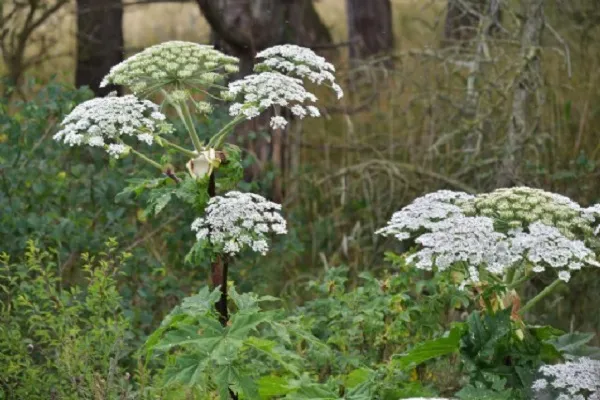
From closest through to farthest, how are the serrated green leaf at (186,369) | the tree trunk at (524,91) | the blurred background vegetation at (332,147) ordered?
the serrated green leaf at (186,369), the blurred background vegetation at (332,147), the tree trunk at (524,91)

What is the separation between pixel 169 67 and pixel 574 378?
158 cm

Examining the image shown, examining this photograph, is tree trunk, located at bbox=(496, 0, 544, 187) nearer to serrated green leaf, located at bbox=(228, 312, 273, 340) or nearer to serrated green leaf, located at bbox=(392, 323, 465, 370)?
serrated green leaf, located at bbox=(392, 323, 465, 370)

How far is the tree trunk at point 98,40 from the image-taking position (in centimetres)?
912

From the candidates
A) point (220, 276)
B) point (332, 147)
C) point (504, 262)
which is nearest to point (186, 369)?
point (220, 276)

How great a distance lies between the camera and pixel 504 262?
3.20 meters

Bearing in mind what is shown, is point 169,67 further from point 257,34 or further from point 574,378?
point 257,34

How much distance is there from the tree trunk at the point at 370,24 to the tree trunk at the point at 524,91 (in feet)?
14.8

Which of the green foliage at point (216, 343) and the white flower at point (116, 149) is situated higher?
the white flower at point (116, 149)

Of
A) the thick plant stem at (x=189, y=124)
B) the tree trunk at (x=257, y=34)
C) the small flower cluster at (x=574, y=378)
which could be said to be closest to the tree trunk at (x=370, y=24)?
the tree trunk at (x=257, y=34)

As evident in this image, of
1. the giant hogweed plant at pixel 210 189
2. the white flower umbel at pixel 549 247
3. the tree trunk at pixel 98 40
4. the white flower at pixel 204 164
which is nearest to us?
the white flower umbel at pixel 549 247

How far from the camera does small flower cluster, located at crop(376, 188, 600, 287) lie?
10.5 feet

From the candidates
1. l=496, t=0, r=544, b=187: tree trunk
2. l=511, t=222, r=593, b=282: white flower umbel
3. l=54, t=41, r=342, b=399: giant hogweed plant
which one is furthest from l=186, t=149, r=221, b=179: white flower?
l=496, t=0, r=544, b=187: tree trunk

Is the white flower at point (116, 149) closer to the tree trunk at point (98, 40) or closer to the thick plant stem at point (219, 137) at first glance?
the thick plant stem at point (219, 137)

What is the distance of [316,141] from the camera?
8.45 meters
